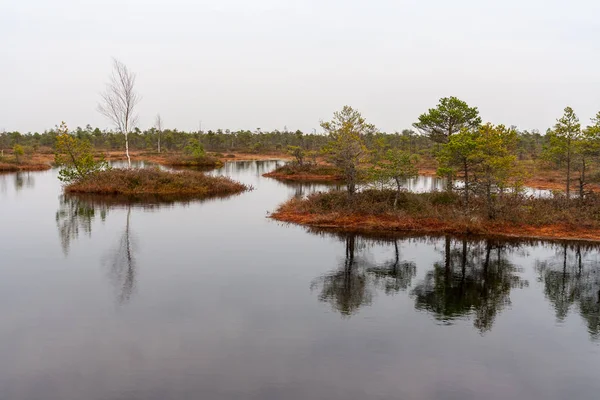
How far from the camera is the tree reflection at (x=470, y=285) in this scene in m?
15.1

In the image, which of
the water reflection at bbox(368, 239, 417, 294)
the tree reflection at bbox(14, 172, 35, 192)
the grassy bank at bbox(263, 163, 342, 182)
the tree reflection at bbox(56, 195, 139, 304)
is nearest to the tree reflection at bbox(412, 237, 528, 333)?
the water reflection at bbox(368, 239, 417, 294)

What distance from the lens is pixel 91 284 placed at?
55.4 feet

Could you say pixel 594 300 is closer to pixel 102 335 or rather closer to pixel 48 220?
pixel 102 335

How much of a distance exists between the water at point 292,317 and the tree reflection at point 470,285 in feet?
0.29

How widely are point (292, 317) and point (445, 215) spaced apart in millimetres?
18067

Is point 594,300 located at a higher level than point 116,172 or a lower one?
lower

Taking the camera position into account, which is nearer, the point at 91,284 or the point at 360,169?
the point at 91,284

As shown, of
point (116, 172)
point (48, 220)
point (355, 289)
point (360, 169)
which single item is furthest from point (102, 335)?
point (116, 172)

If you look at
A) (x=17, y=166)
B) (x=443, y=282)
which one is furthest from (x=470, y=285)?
(x=17, y=166)

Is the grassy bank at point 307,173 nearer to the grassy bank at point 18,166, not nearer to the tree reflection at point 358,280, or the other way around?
the grassy bank at point 18,166

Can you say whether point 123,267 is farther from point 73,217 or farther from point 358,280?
point 73,217

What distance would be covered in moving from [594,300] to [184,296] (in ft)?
51.9

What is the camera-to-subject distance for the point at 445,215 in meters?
28.8

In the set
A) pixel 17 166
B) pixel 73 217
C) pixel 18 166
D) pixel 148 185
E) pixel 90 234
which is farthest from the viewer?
pixel 18 166
